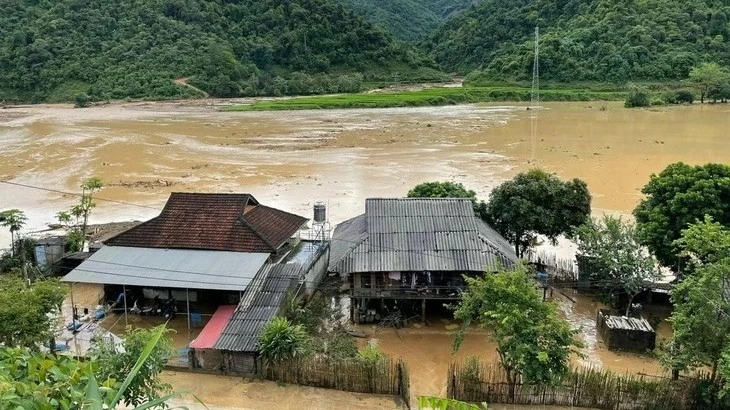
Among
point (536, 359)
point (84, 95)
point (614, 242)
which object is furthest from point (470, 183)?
point (84, 95)

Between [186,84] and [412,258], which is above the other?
[186,84]

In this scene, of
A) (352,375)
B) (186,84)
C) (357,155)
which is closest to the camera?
(352,375)

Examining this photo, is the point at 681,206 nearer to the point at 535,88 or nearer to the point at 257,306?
the point at 257,306

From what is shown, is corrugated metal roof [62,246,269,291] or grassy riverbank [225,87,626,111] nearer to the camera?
corrugated metal roof [62,246,269,291]

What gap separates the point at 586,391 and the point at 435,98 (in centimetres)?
6656

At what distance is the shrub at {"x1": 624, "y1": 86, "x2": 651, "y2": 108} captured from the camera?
66.9 metres

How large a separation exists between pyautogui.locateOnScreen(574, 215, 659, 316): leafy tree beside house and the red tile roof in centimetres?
976

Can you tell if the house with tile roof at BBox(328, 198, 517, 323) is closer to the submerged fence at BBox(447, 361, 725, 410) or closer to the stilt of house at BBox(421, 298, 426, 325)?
the stilt of house at BBox(421, 298, 426, 325)

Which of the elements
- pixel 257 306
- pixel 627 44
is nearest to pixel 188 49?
pixel 627 44

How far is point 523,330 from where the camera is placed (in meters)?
11.7

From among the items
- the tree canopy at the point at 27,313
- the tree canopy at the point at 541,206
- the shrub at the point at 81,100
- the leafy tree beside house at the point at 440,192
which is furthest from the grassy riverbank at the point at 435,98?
the tree canopy at the point at 27,313

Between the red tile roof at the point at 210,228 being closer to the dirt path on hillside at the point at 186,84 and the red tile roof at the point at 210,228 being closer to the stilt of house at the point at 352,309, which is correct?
the stilt of house at the point at 352,309

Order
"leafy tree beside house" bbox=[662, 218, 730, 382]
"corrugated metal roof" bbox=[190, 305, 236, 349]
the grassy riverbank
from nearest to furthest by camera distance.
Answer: "leafy tree beside house" bbox=[662, 218, 730, 382], "corrugated metal roof" bbox=[190, 305, 236, 349], the grassy riverbank

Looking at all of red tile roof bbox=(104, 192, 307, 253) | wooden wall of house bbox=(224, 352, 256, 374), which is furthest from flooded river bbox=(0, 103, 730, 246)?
wooden wall of house bbox=(224, 352, 256, 374)
